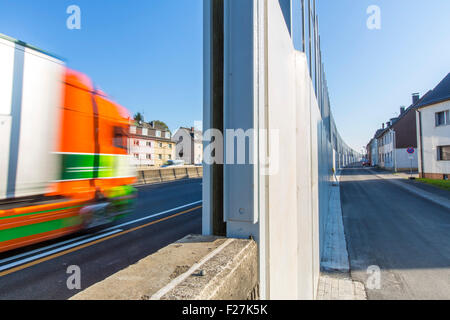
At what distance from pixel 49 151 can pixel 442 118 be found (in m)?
26.6

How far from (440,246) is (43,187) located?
856cm

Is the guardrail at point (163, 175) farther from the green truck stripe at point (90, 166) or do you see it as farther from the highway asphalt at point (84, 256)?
the green truck stripe at point (90, 166)

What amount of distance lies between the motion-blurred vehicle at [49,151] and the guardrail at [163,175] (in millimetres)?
13077

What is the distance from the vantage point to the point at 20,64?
4367 mm

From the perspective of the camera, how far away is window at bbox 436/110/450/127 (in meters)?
19.3

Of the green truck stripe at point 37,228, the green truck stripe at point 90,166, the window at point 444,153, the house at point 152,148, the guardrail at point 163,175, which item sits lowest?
the green truck stripe at point 37,228

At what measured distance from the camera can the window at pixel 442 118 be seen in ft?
63.5

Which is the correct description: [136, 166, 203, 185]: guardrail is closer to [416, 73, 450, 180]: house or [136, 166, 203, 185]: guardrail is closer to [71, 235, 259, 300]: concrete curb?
[71, 235, 259, 300]: concrete curb

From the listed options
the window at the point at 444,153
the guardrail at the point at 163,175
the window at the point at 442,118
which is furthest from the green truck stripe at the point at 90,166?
the window at the point at 442,118

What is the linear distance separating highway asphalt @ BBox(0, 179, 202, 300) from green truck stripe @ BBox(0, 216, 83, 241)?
49 centimetres

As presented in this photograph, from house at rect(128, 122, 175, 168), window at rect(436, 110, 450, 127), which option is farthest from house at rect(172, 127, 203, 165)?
window at rect(436, 110, 450, 127)

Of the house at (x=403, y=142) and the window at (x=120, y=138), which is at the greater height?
the house at (x=403, y=142)

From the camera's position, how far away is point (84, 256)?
15.0 feet
